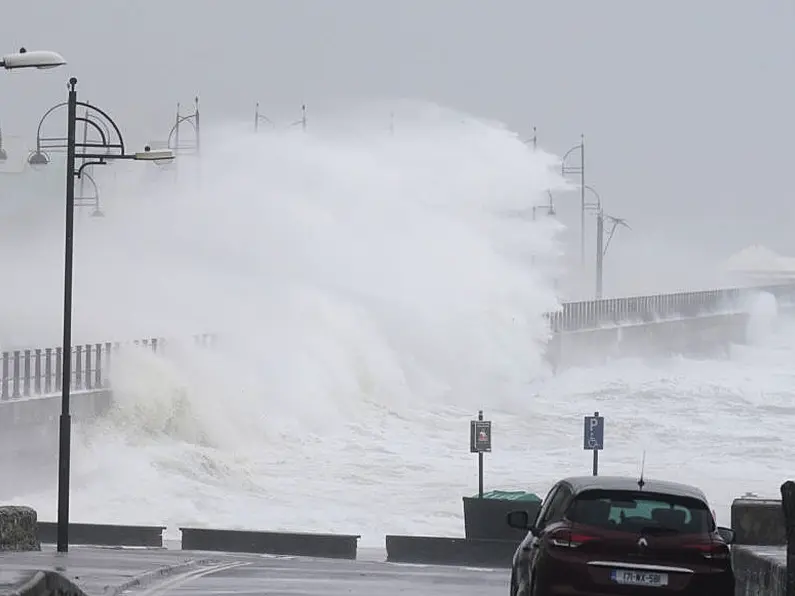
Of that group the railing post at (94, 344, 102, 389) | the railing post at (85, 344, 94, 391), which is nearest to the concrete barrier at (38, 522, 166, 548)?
the railing post at (85, 344, 94, 391)

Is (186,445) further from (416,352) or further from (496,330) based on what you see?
(496,330)

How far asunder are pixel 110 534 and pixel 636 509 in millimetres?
17965

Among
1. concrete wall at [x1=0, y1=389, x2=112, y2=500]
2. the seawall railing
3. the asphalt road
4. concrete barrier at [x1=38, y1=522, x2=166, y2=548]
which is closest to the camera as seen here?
the asphalt road

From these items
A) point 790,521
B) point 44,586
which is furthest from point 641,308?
point 44,586

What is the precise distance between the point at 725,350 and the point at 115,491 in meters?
87.1

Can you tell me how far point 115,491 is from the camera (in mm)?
41969

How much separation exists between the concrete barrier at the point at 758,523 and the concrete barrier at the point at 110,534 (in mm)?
14242

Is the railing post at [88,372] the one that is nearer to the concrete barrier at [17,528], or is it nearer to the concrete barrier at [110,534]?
the concrete barrier at [110,534]

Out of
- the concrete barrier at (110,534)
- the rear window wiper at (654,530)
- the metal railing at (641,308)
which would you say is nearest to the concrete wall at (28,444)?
the concrete barrier at (110,534)

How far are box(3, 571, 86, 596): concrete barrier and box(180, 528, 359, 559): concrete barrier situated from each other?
55.1ft

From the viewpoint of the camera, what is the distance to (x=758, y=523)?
1742 cm

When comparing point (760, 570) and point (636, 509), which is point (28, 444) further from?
point (636, 509)

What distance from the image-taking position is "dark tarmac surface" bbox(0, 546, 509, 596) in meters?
19.5

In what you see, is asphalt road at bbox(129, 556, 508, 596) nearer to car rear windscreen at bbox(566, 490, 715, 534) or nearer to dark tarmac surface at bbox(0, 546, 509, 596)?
dark tarmac surface at bbox(0, 546, 509, 596)
